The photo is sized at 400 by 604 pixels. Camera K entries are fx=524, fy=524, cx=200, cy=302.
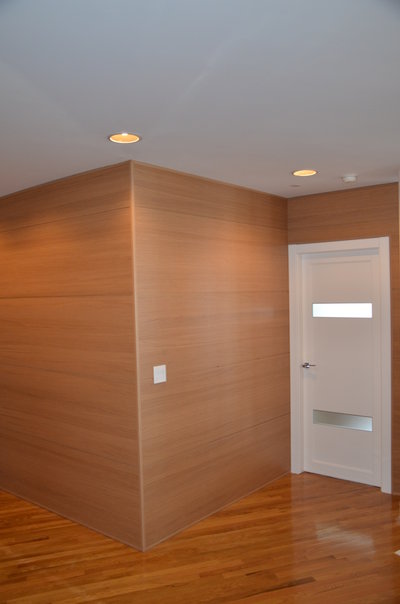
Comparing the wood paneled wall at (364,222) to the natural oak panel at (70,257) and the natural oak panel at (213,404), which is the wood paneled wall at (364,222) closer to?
the natural oak panel at (213,404)

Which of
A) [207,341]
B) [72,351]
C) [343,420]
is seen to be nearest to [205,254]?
[207,341]

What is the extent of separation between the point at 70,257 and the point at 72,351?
67cm

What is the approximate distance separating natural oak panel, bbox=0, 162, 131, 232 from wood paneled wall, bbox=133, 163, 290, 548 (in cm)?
14

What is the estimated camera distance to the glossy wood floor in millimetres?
2936

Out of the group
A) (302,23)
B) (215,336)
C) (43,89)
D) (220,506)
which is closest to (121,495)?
(220,506)

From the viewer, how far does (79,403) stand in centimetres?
373

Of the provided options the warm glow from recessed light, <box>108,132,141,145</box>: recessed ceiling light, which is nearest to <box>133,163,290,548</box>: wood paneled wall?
<box>108,132,141,145</box>: recessed ceiling light

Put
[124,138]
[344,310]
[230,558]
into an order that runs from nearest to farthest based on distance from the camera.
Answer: [124,138], [230,558], [344,310]

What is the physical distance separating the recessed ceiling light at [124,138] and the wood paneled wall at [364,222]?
2.20 meters

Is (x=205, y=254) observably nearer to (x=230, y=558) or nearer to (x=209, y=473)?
(x=209, y=473)

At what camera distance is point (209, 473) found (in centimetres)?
390

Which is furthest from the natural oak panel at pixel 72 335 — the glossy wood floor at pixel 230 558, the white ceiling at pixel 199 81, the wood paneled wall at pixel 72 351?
the glossy wood floor at pixel 230 558

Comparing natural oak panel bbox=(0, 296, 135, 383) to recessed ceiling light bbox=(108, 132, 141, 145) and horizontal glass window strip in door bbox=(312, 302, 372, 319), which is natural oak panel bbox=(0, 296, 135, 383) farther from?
horizontal glass window strip in door bbox=(312, 302, 372, 319)

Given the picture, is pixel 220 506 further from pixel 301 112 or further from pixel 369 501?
pixel 301 112
